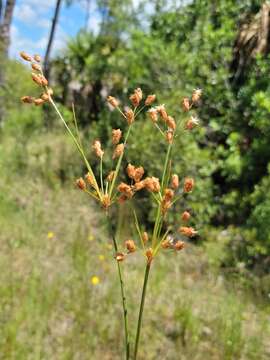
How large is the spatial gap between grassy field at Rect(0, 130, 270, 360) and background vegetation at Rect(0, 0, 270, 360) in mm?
11

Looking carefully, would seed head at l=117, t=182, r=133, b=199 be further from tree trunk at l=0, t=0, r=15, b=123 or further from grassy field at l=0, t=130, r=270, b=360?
tree trunk at l=0, t=0, r=15, b=123

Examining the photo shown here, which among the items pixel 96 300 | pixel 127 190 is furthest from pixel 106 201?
pixel 96 300

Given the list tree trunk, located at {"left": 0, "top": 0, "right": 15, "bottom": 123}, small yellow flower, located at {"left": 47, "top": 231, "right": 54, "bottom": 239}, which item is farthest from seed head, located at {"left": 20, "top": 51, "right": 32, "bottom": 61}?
tree trunk, located at {"left": 0, "top": 0, "right": 15, "bottom": 123}

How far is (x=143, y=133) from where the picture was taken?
5918 mm

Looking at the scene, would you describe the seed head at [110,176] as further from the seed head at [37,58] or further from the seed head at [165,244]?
the seed head at [37,58]

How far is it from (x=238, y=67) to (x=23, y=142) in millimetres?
3382

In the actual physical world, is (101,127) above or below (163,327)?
above

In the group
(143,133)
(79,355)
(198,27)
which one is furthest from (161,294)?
(198,27)

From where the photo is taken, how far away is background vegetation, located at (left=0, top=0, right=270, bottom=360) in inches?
139

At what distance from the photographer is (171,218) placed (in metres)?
5.59

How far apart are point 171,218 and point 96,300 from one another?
191 centimetres

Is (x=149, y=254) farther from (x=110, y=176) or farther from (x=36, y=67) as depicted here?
(x=36, y=67)

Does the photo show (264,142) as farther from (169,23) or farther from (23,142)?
(23,142)

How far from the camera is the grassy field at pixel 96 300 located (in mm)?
3385
